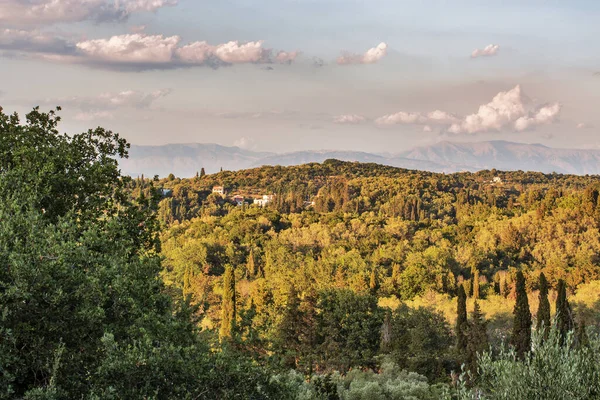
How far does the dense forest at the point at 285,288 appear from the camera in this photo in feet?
27.2

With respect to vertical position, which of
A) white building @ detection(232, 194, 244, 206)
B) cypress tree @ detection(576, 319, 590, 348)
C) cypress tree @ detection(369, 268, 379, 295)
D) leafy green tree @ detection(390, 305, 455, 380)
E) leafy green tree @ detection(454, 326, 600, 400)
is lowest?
leafy green tree @ detection(390, 305, 455, 380)

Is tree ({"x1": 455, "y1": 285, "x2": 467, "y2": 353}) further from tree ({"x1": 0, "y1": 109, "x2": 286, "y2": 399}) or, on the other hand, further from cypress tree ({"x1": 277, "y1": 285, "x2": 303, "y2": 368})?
tree ({"x1": 0, "y1": 109, "x2": 286, "y2": 399})

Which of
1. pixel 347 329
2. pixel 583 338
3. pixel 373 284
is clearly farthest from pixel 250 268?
pixel 583 338

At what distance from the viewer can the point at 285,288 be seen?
4856cm

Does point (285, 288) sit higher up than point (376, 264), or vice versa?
point (376, 264)

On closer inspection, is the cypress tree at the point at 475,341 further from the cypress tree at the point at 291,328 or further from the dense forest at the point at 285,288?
the cypress tree at the point at 291,328

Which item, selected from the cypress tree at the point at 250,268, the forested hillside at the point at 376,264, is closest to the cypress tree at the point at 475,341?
the forested hillside at the point at 376,264

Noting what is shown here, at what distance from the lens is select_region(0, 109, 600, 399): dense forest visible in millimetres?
8281

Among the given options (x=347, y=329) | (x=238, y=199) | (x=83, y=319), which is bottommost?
(x=347, y=329)

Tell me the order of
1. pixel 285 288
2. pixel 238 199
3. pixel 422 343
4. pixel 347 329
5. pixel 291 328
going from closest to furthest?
pixel 422 343 < pixel 291 328 < pixel 347 329 < pixel 285 288 < pixel 238 199

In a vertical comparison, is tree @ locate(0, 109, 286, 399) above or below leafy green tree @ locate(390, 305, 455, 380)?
above

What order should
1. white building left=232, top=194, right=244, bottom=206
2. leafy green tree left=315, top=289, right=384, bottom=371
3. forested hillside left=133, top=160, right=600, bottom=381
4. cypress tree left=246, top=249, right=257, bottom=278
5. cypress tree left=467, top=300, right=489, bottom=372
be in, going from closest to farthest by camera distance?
1. cypress tree left=467, top=300, right=489, bottom=372
2. leafy green tree left=315, top=289, right=384, bottom=371
3. forested hillside left=133, top=160, right=600, bottom=381
4. cypress tree left=246, top=249, right=257, bottom=278
5. white building left=232, top=194, right=244, bottom=206

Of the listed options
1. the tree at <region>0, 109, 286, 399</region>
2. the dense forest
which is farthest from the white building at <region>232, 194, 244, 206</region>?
the tree at <region>0, 109, 286, 399</region>

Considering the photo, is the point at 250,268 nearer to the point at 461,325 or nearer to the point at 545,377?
the point at 461,325
